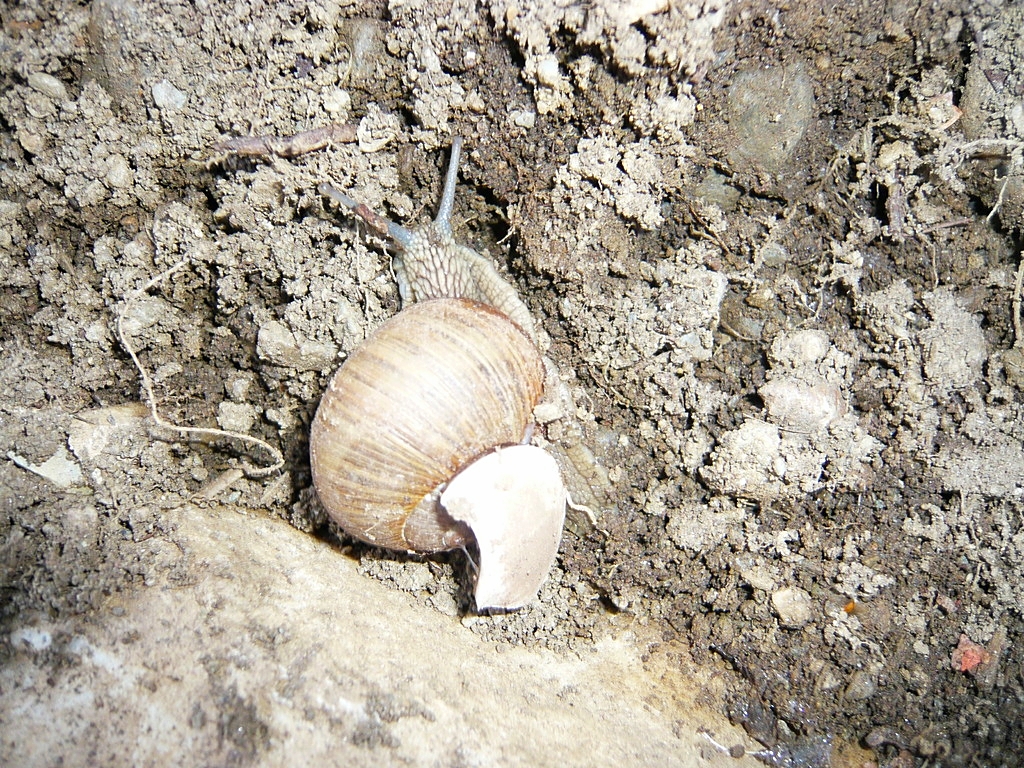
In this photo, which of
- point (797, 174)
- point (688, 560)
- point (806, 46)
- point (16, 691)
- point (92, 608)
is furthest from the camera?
point (688, 560)

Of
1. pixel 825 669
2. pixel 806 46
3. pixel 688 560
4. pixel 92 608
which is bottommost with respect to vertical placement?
pixel 92 608

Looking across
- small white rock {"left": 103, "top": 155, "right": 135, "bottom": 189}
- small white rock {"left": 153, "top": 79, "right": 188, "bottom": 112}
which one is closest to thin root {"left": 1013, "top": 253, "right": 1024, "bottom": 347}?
small white rock {"left": 153, "top": 79, "right": 188, "bottom": 112}

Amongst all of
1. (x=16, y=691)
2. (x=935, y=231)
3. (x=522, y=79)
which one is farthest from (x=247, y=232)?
(x=935, y=231)

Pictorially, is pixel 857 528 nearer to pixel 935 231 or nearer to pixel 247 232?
pixel 935 231

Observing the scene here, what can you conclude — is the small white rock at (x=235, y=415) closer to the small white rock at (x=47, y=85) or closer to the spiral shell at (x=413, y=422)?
the spiral shell at (x=413, y=422)

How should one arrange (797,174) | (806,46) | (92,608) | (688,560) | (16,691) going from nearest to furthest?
(16,691) → (92,608) → (806,46) → (797,174) → (688,560)

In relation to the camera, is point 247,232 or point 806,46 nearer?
point 806,46

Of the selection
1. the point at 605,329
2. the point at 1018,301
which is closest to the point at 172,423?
A: the point at 605,329
